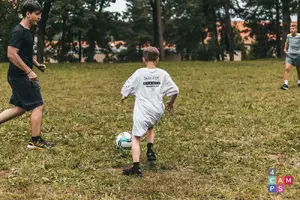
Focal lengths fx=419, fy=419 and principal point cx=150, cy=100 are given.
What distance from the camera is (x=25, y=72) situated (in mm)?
5586

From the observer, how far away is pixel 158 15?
29.7m

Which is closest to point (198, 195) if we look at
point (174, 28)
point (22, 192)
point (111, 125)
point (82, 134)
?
point (22, 192)

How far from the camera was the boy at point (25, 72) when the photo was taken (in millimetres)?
5570

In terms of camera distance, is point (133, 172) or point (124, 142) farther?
point (124, 142)

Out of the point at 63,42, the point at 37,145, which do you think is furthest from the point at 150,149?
the point at 63,42

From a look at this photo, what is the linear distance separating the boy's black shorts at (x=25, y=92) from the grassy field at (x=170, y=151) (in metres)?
0.64

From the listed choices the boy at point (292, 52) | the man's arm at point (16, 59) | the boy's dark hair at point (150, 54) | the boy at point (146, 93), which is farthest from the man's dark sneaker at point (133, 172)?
the boy at point (292, 52)

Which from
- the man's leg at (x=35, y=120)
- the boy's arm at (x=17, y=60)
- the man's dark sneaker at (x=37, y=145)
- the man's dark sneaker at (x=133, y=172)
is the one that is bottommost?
the man's dark sneaker at (x=133, y=172)

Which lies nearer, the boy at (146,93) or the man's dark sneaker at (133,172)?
the man's dark sneaker at (133,172)

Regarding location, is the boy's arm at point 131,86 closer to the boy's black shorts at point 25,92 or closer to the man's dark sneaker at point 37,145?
the boy's black shorts at point 25,92

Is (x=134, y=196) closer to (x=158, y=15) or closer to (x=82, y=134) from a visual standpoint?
(x=82, y=134)

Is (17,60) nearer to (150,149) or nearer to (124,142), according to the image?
(124,142)

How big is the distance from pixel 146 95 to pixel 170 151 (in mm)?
1235

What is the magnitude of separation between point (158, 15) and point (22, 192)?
26508 millimetres
